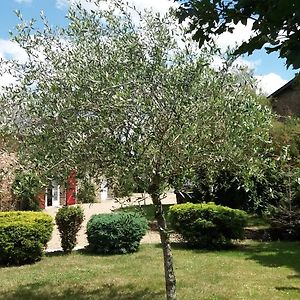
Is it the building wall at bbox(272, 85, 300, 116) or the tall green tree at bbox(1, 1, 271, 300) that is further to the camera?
the building wall at bbox(272, 85, 300, 116)

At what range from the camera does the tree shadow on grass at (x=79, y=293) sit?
6941mm

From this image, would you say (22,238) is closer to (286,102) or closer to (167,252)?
(167,252)

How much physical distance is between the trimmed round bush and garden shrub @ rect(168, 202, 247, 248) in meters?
1.31

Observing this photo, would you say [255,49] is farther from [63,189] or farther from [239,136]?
[63,189]

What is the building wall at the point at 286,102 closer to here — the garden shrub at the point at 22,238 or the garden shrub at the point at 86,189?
the garden shrub at the point at 22,238

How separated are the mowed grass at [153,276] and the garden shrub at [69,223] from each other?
0.32 metres

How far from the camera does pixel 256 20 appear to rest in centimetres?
232

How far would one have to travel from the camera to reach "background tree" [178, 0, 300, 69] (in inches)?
73.7

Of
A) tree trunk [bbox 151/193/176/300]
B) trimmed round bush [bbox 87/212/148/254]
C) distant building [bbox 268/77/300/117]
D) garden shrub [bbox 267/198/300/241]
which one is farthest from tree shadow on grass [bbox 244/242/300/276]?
distant building [bbox 268/77/300/117]

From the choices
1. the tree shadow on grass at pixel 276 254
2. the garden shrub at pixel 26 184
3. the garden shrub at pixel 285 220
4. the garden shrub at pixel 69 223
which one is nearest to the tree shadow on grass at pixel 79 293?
the garden shrub at pixel 26 184

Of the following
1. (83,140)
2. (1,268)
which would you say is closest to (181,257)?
(1,268)

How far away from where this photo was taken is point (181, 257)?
33.8 ft

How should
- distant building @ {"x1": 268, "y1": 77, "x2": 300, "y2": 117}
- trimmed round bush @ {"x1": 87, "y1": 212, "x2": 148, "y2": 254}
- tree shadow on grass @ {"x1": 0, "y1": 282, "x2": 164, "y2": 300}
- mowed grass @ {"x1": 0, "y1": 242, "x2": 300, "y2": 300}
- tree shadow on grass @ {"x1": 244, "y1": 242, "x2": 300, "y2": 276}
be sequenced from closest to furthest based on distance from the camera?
1. tree shadow on grass @ {"x1": 0, "y1": 282, "x2": 164, "y2": 300}
2. mowed grass @ {"x1": 0, "y1": 242, "x2": 300, "y2": 300}
3. tree shadow on grass @ {"x1": 244, "y1": 242, "x2": 300, "y2": 276}
4. trimmed round bush @ {"x1": 87, "y1": 212, "x2": 148, "y2": 254}
5. distant building @ {"x1": 268, "y1": 77, "x2": 300, "y2": 117}

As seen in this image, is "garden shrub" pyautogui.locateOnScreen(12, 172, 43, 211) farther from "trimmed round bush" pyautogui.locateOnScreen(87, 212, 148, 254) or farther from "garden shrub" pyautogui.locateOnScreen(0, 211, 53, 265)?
"trimmed round bush" pyautogui.locateOnScreen(87, 212, 148, 254)
